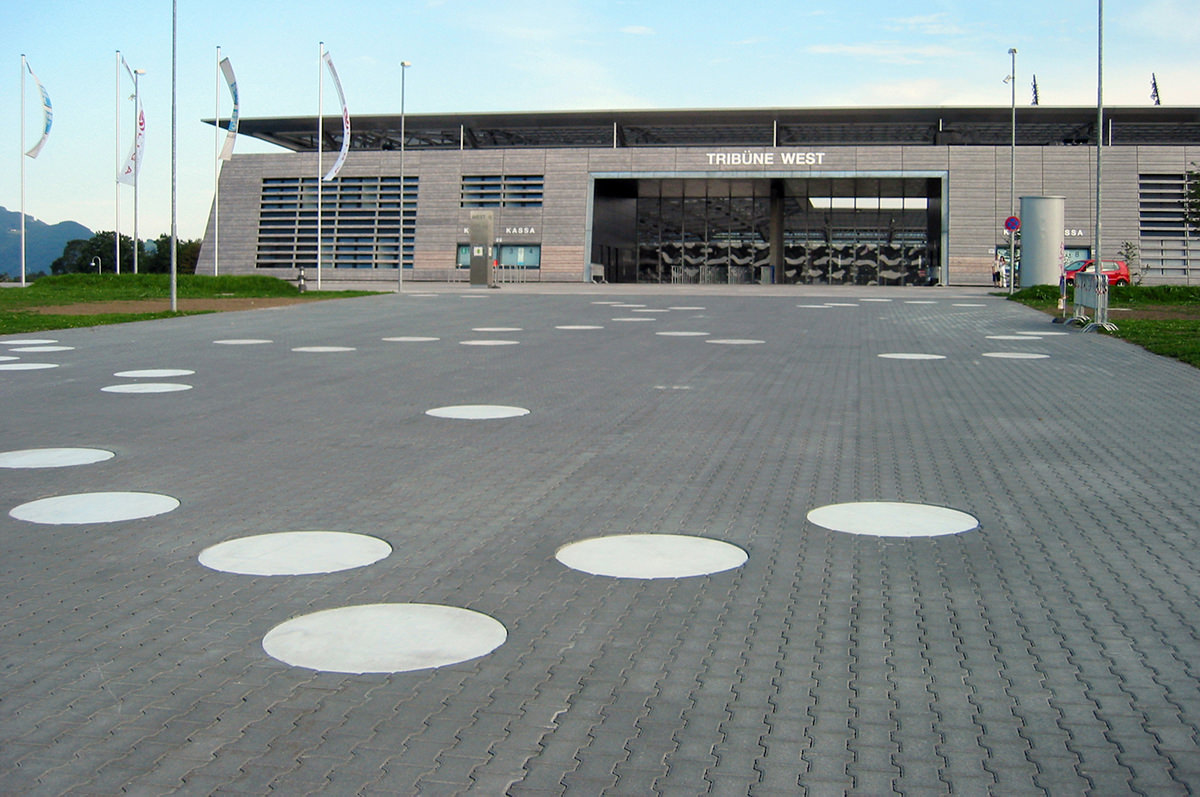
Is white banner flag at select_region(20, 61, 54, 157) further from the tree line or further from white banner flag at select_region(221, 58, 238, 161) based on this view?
the tree line

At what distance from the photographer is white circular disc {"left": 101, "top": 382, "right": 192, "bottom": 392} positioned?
411 inches

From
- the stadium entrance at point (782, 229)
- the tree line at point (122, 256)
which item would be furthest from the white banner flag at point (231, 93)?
the tree line at point (122, 256)

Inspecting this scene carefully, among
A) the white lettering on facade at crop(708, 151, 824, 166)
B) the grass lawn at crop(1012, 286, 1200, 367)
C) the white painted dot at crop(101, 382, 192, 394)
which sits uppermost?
the white lettering on facade at crop(708, 151, 824, 166)

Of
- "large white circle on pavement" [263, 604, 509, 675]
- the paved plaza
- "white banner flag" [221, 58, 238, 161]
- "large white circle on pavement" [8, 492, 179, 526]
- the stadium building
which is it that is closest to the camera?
the paved plaza

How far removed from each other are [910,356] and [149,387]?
8632 millimetres

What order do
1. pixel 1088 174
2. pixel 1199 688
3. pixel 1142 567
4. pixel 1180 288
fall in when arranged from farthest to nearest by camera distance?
pixel 1088 174
pixel 1180 288
pixel 1142 567
pixel 1199 688

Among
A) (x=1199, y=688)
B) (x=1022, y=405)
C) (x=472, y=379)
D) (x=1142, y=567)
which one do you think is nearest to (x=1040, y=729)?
(x=1199, y=688)

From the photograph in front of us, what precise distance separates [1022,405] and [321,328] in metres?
12.4

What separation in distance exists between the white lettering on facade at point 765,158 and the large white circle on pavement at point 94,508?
55429 millimetres

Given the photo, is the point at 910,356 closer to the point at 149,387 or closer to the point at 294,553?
the point at 149,387

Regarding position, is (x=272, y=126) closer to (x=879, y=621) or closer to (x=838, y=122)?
(x=838, y=122)

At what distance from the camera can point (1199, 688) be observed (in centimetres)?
338

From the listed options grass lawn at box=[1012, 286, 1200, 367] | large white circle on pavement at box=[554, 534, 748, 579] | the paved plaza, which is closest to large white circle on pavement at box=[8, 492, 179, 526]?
the paved plaza

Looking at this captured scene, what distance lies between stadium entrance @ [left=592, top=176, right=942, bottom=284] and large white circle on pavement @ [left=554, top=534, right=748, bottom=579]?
57394 mm
